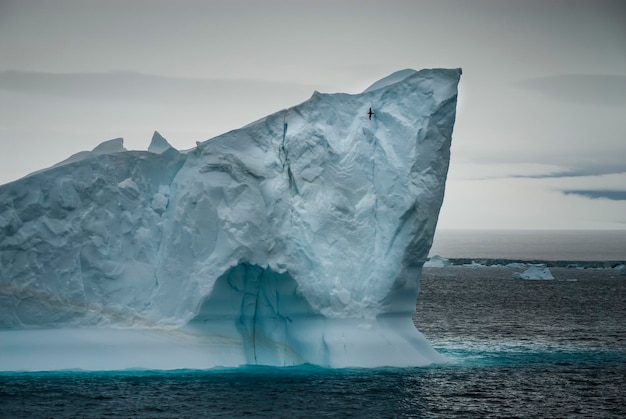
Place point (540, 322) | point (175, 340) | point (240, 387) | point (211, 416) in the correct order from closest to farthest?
point (211, 416) → point (240, 387) → point (175, 340) → point (540, 322)

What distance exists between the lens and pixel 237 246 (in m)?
25.5

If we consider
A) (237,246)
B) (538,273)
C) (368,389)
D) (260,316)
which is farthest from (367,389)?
(538,273)

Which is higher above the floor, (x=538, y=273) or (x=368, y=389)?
(x=538, y=273)

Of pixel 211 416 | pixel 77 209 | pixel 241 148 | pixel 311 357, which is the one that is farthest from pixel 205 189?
pixel 211 416

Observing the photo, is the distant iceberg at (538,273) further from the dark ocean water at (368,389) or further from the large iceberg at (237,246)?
the large iceberg at (237,246)

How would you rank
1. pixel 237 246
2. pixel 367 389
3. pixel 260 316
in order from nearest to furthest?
pixel 367 389 → pixel 237 246 → pixel 260 316

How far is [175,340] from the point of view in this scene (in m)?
25.5

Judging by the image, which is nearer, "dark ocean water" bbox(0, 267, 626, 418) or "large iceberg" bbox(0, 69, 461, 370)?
"dark ocean water" bbox(0, 267, 626, 418)

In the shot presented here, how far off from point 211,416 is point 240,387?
3.12m

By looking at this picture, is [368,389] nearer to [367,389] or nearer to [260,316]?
[367,389]

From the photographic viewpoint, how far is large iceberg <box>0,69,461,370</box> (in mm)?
25531

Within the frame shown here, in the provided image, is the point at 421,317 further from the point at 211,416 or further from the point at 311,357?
the point at 211,416

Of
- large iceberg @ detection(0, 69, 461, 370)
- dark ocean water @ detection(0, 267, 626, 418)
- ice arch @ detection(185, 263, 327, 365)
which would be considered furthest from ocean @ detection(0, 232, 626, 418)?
large iceberg @ detection(0, 69, 461, 370)

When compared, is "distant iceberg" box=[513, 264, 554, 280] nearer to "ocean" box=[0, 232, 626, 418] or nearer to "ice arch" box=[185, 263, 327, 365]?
"ocean" box=[0, 232, 626, 418]
